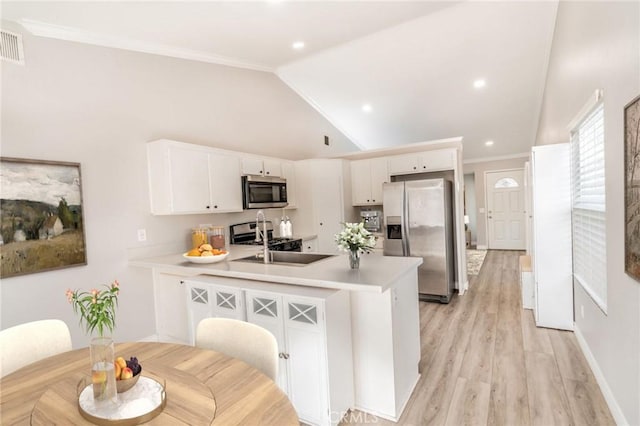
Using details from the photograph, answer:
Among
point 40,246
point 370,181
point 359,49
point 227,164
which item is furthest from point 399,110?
point 40,246

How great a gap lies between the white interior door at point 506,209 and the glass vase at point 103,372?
8849 mm

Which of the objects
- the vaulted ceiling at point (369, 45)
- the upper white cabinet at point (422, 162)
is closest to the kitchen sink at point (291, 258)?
the vaulted ceiling at point (369, 45)

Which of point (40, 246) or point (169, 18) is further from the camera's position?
point (169, 18)

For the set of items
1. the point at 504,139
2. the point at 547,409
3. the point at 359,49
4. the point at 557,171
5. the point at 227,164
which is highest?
the point at 359,49

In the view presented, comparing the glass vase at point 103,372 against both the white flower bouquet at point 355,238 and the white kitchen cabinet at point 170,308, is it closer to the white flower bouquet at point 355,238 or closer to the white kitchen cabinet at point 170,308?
the white flower bouquet at point 355,238

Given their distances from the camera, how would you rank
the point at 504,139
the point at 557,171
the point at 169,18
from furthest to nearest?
the point at 504,139 < the point at 557,171 < the point at 169,18

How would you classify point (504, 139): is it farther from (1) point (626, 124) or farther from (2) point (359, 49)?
(1) point (626, 124)

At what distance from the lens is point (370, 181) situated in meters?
5.30

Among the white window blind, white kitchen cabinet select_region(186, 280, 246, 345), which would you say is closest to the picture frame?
the white window blind

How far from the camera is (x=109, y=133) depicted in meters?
2.95

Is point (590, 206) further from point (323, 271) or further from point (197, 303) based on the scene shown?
point (197, 303)

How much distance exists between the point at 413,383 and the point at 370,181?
3452 mm

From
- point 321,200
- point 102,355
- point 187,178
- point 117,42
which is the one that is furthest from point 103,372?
point 321,200

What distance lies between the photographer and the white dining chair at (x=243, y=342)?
4.45ft
